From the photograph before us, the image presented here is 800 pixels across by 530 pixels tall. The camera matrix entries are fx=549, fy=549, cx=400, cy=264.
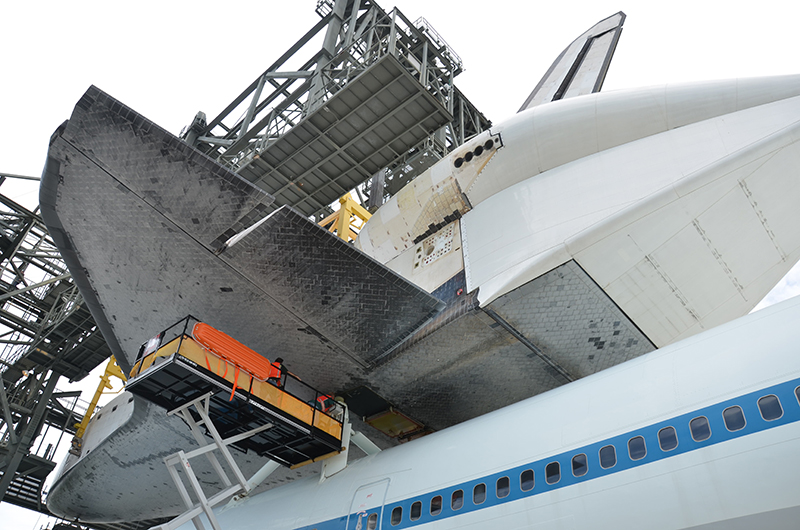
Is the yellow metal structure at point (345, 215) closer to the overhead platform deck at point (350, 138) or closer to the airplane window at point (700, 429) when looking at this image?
the overhead platform deck at point (350, 138)

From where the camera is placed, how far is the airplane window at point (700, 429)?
18.3 feet

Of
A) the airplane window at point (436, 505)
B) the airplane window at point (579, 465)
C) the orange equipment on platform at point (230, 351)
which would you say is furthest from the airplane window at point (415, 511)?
the orange equipment on platform at point (230, 351)

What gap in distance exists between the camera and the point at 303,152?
18188 mm

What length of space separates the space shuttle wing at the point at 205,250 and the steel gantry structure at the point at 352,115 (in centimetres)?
512

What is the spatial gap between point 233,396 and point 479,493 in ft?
15.6

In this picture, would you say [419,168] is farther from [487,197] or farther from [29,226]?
[29,226]

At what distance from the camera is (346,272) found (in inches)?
416

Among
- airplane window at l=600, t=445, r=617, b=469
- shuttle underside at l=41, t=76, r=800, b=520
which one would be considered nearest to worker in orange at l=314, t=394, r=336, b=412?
shuttle underside at l=41, t=76, r=800, b=520

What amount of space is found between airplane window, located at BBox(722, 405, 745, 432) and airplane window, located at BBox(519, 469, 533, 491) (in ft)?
8.05

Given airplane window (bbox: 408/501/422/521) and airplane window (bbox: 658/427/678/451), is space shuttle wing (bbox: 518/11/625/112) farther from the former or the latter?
airplane window (bbox: 408/501/422/521)

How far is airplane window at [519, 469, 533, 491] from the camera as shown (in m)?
6.95

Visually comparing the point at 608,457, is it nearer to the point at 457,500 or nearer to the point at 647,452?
the point at 647,452

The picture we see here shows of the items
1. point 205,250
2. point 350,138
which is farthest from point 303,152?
point 205,250

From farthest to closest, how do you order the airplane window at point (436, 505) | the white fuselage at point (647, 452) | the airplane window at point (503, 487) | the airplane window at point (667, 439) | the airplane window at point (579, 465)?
the airplane window at point (436, 505) → the airplane window at point (503, 487) → the airplane window at point (579, 465) → the airplane window at point (667, 439) → the white fuselage at point (647, 452)
